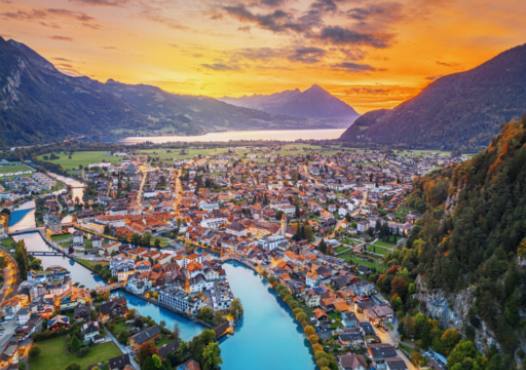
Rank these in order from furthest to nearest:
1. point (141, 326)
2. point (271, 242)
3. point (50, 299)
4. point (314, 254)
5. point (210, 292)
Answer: point (271, 242)
point (314, 254)
point (210, 292)
point (50, 299)
point (141, 326)

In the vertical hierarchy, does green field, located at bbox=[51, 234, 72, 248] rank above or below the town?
below

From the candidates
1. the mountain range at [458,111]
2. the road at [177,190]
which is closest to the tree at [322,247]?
the road at [177,190]

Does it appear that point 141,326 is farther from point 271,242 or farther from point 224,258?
point 271,242

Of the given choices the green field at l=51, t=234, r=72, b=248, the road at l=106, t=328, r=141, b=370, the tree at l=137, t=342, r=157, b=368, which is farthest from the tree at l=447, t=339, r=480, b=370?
the green field at l=51, t=234, r=72, b=248

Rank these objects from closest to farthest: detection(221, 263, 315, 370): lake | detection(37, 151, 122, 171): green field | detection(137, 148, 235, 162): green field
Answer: detection(221, 263, 315, 370): lake, detection(37, 151, 122, 171): green field, detection(137, 148, 235, 162): green field

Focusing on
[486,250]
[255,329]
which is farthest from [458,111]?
[255,329]

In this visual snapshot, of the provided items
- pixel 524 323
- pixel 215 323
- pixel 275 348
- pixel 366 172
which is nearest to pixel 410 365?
pixel 524 323

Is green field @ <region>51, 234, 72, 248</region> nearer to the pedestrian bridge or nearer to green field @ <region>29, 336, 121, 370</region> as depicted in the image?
the pedestrian bridge
